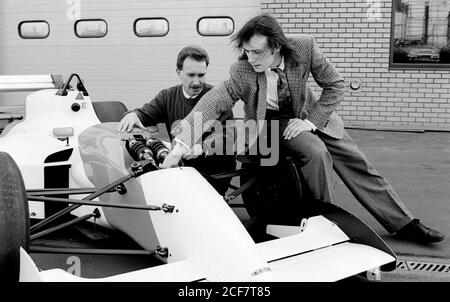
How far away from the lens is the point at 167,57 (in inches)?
411

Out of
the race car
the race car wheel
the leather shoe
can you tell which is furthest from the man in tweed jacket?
the race car wheel

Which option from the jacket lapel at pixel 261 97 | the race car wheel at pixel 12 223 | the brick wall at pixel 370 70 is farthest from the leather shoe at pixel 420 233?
the brick wall at pixel 370 70

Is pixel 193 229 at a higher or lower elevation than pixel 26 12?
lower

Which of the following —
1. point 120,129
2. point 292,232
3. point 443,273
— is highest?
point 120,129

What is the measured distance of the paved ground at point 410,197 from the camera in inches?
160

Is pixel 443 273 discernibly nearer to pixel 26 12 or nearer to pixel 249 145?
pixel 249 145

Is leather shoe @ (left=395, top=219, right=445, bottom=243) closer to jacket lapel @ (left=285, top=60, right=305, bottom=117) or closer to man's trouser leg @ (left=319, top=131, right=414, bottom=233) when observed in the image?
man's trouser leg @ (left=319, top=131, right=414, bottom=233)

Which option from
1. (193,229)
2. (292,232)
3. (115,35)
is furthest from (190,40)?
(193,229)

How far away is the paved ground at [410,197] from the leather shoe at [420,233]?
0.07 meters

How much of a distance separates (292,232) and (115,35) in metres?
7.54

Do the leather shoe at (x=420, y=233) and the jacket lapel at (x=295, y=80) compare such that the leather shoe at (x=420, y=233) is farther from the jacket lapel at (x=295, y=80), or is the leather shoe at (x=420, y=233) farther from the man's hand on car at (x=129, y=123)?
the man's hand on car at (x=129, y=123)

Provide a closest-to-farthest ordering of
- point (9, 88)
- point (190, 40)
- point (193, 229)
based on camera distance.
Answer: point (193, 229)
point (9, 88)
point (190, 40)
